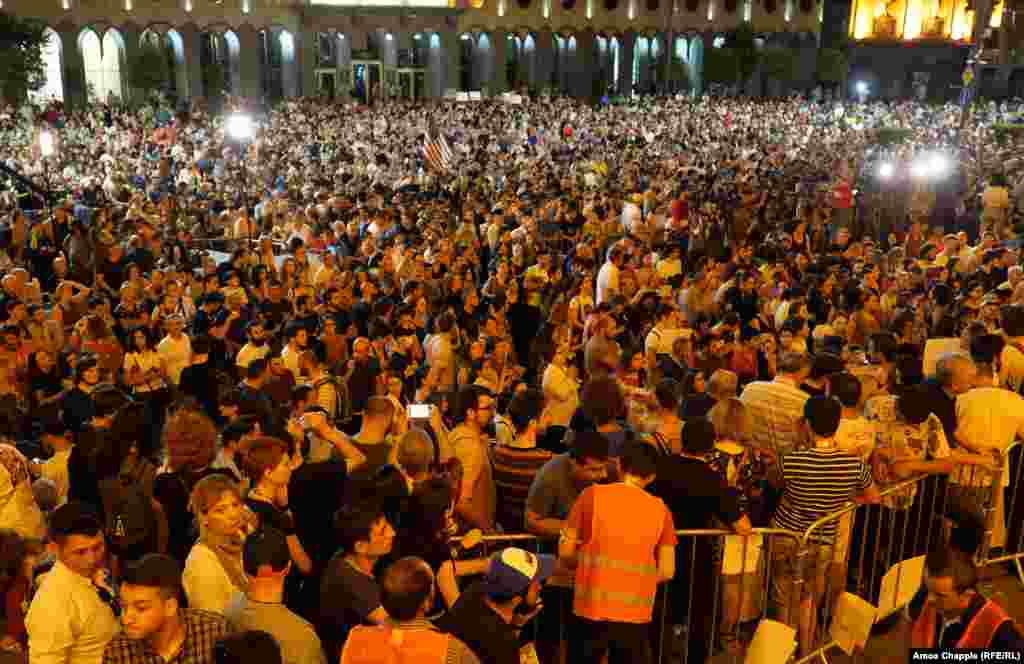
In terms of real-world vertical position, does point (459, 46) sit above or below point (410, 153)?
above

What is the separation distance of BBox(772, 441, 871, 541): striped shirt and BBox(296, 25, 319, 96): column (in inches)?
1765

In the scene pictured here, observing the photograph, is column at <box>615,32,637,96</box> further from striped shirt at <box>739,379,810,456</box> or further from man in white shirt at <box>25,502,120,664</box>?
man in white shirt at <box>25,502,120,664</box>

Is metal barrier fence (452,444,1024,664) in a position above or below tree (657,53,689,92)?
below

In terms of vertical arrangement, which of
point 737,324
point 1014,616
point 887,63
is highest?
point 887,63

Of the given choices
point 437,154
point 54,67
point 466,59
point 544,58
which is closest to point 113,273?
point 437,154

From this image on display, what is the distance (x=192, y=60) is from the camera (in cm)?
4484

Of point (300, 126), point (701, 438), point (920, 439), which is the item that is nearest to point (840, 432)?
point (920, 439)

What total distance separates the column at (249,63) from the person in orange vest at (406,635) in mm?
45774

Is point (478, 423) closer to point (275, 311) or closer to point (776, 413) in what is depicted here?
point (776, 413)

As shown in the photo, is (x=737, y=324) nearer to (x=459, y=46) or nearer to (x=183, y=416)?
(x=183, y=416)

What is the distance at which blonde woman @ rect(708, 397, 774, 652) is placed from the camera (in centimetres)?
532

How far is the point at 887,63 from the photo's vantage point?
56562 mm

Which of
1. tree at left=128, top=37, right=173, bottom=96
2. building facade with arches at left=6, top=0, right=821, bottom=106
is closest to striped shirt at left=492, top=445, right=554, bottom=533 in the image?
building facade with arches at left=6, top=0, right=821, bottom=106

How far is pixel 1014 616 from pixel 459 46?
49197 millimetres
